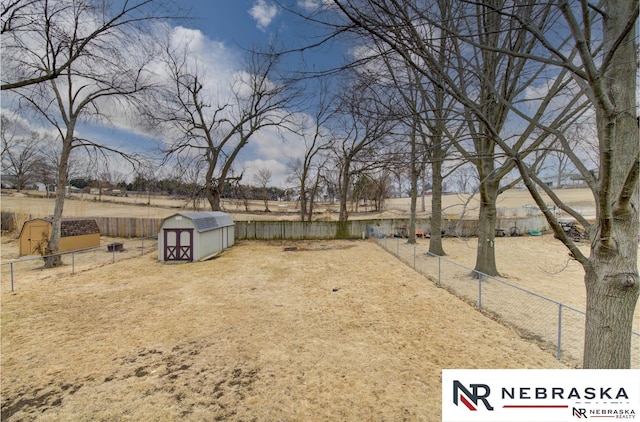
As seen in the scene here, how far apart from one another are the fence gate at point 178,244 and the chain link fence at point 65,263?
243cm

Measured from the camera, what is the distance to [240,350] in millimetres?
5254

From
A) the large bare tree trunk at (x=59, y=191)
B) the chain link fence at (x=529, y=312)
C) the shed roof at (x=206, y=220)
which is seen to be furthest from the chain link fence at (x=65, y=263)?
the chain link fence at (x=529, y=312)

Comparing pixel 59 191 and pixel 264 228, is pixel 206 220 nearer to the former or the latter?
pixel 59 191

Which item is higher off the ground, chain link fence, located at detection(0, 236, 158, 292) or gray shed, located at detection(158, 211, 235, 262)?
gray shed, located at detection(158, 211, 235, 262)

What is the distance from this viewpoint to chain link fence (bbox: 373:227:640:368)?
5.13 meters

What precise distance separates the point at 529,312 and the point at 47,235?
23554mm

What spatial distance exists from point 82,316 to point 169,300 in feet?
6.51

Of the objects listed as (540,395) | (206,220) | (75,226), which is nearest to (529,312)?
(540,395)

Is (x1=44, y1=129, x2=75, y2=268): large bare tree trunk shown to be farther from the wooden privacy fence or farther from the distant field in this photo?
the distant field

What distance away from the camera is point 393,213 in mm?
43625

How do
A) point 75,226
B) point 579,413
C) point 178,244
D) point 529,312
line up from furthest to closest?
point 75,226 → point 178,244 → point 529,312 → point 579,413

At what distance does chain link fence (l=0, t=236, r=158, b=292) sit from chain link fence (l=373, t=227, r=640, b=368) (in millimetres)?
14194

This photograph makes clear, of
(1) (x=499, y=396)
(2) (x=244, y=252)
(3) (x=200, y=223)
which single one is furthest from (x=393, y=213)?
(1) (x=499, y=396)

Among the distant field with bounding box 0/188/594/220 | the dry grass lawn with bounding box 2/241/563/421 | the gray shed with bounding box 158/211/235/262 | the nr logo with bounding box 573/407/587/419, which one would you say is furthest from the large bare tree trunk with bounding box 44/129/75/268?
the nr logo with bounding box 573/407/587/419
